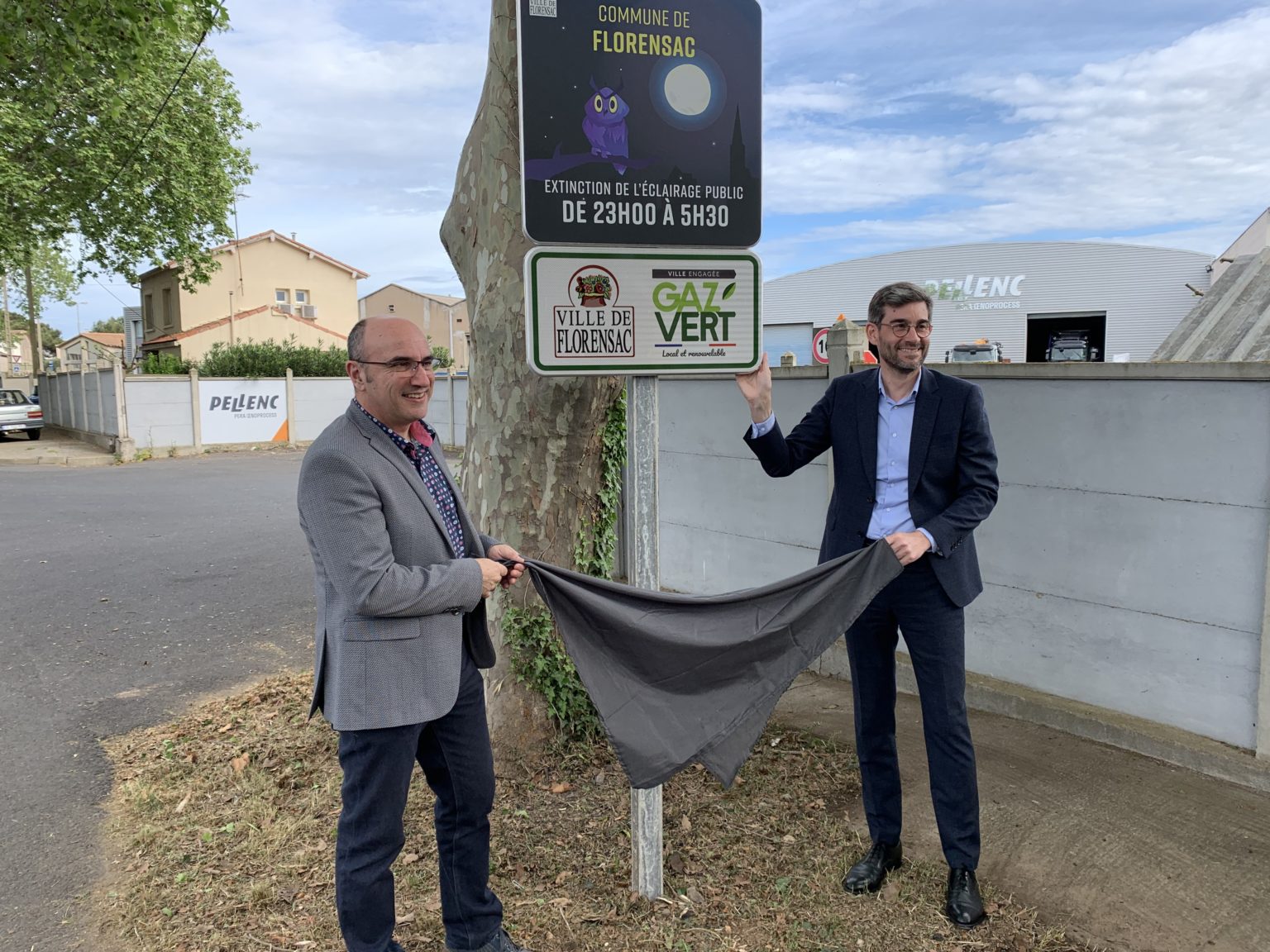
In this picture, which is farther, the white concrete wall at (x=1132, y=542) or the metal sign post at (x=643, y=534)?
the white concrete wall at (x=1132, y=542)

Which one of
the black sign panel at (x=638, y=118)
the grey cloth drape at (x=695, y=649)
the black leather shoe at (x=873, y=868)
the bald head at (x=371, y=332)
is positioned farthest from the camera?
the black leather shoe at (x=873, y=868)

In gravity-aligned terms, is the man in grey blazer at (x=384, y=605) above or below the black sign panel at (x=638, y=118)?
below

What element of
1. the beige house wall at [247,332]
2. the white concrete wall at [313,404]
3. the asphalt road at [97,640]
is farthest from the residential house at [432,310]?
the asphalt road at [97,640]

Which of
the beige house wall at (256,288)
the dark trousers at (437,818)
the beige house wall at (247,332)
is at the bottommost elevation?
the dark trousers at (437,818)

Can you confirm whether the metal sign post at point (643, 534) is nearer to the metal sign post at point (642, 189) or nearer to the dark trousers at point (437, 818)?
the metal sign post at point (642, 189)

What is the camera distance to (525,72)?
265cm

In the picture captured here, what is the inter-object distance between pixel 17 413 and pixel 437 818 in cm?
3062

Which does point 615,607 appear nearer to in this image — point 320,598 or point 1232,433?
point 320,598

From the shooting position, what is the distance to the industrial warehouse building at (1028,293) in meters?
36.3

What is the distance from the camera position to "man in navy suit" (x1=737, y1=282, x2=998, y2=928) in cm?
306

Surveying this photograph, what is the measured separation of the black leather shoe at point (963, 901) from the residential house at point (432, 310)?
5233 centimetres

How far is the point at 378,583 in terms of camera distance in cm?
234

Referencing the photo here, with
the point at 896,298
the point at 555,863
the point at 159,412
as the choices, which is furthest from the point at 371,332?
the point at 159,412

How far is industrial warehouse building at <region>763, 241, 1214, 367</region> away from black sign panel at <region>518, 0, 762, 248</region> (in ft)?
98.3
